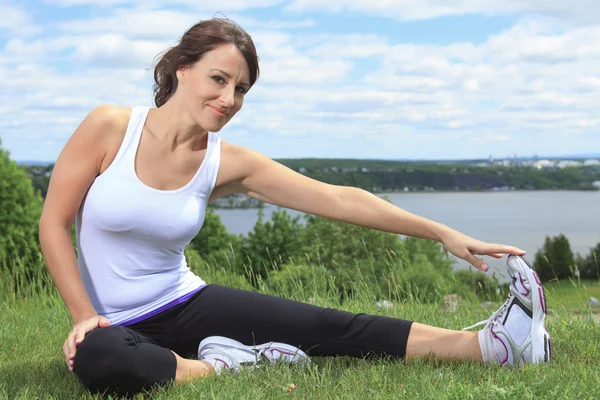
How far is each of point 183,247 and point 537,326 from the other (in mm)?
1791

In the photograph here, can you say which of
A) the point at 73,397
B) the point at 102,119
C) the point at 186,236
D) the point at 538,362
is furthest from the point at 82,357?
the point at 538,362

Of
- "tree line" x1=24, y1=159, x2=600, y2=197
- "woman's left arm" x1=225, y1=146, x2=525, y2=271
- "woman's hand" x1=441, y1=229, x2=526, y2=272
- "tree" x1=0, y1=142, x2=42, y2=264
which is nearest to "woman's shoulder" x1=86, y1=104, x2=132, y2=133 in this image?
"woman's left arm" x1=225, y1=146, x2=525, y2=271

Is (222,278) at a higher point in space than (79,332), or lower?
lower

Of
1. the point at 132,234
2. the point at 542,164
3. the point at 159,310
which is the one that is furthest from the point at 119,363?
the point at 542,164

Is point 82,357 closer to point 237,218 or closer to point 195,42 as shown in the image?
point 195,42

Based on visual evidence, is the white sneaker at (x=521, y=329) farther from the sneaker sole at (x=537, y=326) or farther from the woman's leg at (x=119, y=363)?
the woman's leg at (x=119, y=363)

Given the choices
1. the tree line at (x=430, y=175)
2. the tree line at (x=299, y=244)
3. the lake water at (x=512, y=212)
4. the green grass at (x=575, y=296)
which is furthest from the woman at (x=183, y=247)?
the lake water at (x=512, y=212)

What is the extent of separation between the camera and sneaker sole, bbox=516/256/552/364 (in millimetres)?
3426

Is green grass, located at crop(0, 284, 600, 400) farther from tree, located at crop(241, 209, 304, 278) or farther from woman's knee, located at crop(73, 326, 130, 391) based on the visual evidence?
tree, located at crop(241, 209, 304, 278)

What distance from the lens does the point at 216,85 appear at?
10.5 ft

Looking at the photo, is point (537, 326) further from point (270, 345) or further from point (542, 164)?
point (542, 164)

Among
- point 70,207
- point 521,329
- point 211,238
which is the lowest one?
point 211,238

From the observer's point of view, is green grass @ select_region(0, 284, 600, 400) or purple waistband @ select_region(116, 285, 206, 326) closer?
green grass @ select_region(0, 284, 600, 400)

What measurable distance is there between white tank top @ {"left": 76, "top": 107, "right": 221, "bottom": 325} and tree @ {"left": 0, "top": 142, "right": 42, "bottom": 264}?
1943 centimetres
